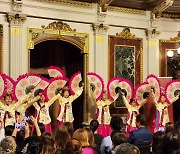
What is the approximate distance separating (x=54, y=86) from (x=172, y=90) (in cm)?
322

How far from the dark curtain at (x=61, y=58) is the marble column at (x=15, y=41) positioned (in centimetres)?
146

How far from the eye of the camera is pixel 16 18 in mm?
9805

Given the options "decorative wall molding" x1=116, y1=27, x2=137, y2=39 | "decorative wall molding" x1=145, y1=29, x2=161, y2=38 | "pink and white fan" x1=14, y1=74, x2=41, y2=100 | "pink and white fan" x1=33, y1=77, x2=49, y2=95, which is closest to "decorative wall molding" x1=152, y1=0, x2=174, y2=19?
"decorative wall molding" x1=145, y1=29, x2=161, y2=38

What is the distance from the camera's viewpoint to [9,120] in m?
8.49

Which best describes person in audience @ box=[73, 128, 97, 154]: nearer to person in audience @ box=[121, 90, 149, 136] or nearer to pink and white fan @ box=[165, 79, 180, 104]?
person in audience @ box=[121, 90, 149, 136]

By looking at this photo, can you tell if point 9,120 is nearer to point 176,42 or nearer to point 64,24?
point 64,24

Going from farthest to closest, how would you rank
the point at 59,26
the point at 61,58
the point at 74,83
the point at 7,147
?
the point at 61,58 → the point at 59,26 → the point at 74,83 → the point at 7,147

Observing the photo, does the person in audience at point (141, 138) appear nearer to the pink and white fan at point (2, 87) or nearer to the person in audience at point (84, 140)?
the person in audience at point (84, 140)

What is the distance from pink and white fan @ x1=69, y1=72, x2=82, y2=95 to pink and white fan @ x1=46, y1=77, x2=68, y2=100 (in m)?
0.45

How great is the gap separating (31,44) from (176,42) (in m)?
4.84

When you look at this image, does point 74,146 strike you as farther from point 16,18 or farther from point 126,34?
point 126,34

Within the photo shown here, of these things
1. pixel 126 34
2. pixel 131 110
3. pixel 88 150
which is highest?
pixel 126 34

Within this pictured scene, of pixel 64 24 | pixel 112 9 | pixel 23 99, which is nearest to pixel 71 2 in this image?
pixel 64 24

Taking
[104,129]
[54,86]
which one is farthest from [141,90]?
[54,86]
